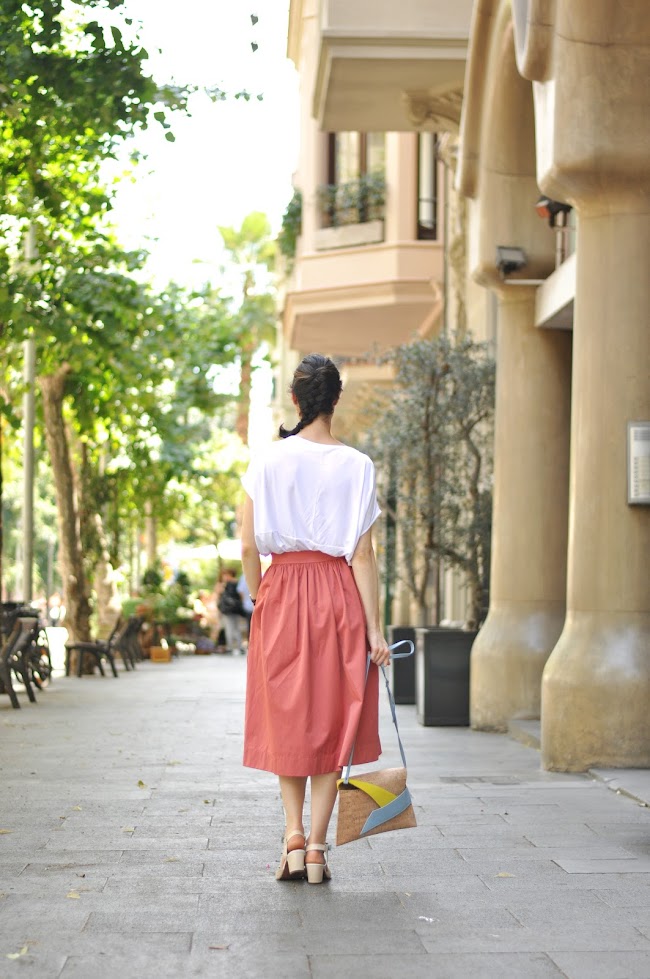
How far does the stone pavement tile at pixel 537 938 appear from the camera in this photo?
190 inches

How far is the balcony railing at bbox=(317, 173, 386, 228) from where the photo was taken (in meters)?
22.3

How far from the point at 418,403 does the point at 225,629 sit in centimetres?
1859

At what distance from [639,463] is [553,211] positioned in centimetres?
352

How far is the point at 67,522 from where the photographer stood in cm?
2362

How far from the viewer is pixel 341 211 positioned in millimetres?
22828

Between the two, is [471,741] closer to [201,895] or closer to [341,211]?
[201,895]

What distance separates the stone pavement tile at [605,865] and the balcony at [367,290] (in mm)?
15425

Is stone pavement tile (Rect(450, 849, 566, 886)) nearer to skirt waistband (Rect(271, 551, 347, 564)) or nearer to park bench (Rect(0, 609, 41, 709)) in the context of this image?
skirt waistband (Rect(271, 551, 347, 564))

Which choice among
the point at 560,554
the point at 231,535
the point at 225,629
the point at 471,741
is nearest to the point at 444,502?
the point at 560,554

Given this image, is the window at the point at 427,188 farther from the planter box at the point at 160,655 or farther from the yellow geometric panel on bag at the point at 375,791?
the yellow geometric panel on bag at the point at 375,791

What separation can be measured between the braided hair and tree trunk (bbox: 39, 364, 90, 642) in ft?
55.9

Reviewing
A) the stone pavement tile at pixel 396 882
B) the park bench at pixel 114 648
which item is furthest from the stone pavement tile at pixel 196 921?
the park bench at pixel 114 648

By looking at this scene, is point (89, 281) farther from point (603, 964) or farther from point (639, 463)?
point (603, 964)

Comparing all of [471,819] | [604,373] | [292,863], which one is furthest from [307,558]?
[604,373]
